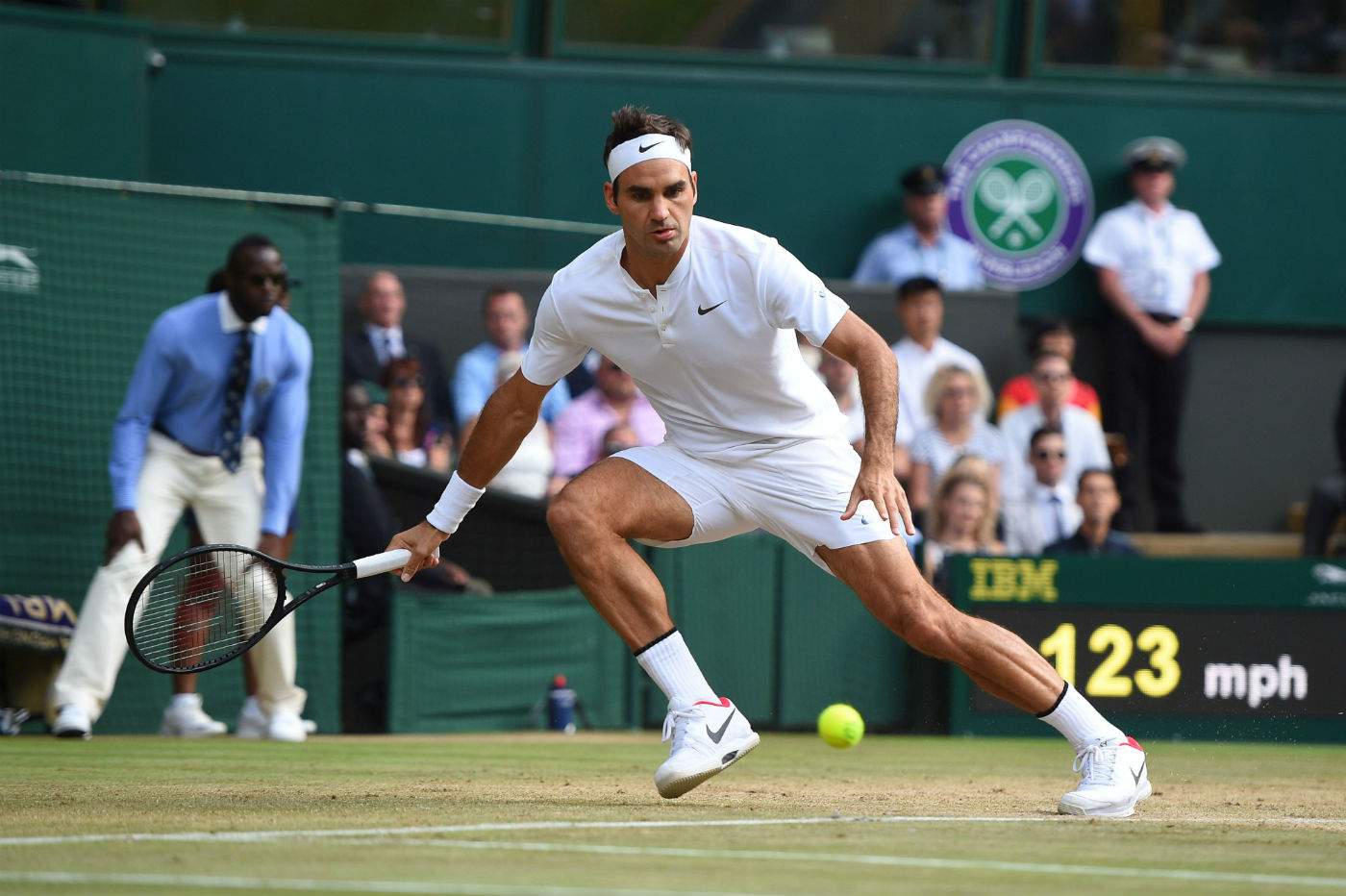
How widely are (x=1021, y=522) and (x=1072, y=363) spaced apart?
2.91m

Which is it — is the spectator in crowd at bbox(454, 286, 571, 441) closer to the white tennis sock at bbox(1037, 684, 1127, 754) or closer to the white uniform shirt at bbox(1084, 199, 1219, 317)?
the white uniform shirt at bbox(1084, 199, 1219, 317)

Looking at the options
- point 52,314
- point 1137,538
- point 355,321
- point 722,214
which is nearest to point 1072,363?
point 1137,538

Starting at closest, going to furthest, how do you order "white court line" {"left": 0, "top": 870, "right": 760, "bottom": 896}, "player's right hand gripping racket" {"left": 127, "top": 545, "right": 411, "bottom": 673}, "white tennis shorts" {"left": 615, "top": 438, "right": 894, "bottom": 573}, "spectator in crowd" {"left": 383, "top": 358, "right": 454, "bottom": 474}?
"white court line" {"left": 0, "top": 870, "right": 760, "bottom": 896}, "white tennis shorts" {"left": 615, "top": 438, "right": 894, "bottom": 573}, "player's right hand gripping racket" {"left": 127, "top": 545, "right": 411, "bottom": 673}, "spectator in crowd" {"left": 383, "top": 358, "right": 454, "bottom": 474}

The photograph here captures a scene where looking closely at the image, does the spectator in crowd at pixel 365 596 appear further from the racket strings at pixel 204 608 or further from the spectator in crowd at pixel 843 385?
the racket strings at pixel 204 608

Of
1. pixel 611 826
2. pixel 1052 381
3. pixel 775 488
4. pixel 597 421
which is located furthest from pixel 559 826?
pixel 1052 381

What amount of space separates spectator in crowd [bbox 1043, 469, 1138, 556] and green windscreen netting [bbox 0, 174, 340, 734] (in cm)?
412

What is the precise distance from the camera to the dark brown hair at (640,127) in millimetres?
6418

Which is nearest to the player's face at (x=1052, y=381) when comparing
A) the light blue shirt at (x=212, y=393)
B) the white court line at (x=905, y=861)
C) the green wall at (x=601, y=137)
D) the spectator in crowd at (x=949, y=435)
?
the spectator in crowd at (x=949, y=435)

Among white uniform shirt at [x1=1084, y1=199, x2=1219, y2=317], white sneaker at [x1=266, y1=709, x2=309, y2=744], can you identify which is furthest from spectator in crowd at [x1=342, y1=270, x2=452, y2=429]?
white uniform shirt at [x1=1084, y1=199, x2=1219, y2=317]

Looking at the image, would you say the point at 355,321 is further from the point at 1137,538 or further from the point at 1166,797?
the point at 1166,797

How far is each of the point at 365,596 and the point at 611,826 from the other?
18.2 feet

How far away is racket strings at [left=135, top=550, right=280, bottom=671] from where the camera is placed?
22.8 ft

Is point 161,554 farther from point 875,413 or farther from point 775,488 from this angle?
point 875,413

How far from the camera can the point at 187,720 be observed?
991 centimetres
